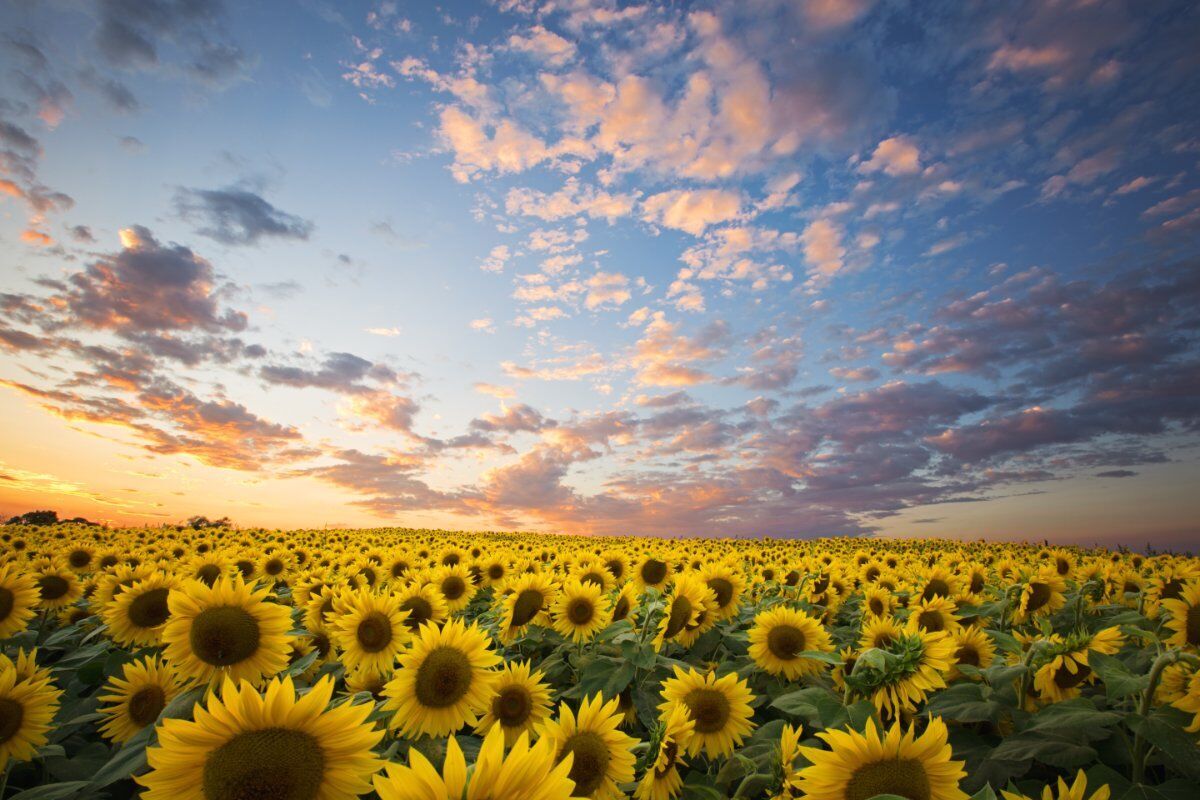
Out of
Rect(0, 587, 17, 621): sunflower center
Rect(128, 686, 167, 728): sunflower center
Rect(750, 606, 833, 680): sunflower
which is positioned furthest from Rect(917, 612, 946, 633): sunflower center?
Rect(0, 587, 17, 621): sunflower center

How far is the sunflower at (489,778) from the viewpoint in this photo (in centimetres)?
168

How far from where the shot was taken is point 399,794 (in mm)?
1686

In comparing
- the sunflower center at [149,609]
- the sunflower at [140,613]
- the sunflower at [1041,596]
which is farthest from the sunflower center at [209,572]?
the sunflower at [1041,596]

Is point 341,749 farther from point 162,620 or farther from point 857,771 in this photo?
point 162,620

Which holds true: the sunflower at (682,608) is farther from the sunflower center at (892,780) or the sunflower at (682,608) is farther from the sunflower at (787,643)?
the sunflower center at (892,780)

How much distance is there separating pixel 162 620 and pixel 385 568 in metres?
5.08

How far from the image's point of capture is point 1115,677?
3.51 m

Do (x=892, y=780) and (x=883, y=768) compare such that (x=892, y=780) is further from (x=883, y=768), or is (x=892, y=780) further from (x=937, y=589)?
(x=937, y=589)

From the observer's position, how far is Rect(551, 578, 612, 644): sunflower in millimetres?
6391

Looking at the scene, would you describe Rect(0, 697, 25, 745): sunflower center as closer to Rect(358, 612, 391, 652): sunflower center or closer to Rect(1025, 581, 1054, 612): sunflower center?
Rect(358, 612, 391, 652): sunflower center

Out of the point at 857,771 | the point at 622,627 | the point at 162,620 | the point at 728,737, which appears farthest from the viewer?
the point at 162,620

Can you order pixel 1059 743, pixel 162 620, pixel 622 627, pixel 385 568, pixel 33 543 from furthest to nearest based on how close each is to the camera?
pixel 33 543
pixel 385 568
pixel 162 620
pixel 622 627
pixel 1059 743

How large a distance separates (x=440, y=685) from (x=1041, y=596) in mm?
6993

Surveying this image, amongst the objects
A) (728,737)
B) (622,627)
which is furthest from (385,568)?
(728,737)
